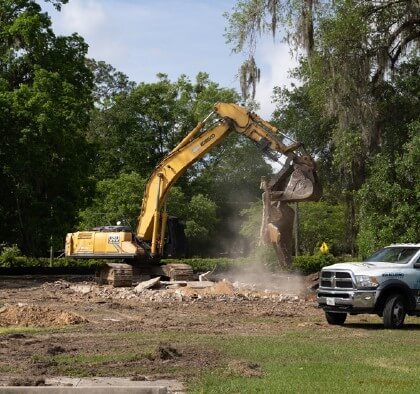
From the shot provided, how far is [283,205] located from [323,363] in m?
16.4

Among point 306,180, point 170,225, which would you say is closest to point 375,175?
point 306,180

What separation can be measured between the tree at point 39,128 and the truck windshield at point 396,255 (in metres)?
25.6

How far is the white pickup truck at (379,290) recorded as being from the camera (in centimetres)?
1889

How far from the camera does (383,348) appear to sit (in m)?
15.1

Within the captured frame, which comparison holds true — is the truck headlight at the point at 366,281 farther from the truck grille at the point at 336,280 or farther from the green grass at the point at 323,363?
the green grass at the point at 323,363

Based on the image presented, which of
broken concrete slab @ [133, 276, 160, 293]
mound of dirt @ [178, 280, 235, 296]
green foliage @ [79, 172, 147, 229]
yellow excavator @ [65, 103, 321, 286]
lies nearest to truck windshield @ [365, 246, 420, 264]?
mound of dirt @ [178, 280, 235, 296]

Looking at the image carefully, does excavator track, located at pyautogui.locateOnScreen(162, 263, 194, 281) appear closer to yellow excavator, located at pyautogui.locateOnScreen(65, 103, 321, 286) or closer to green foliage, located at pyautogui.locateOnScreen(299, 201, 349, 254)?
yellow excavator, located at pyautogui.locateOnScreen(65, 103, 321, 286)

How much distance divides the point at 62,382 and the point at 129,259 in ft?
75.0

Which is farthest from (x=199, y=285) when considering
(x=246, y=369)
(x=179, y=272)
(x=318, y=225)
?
(x=318, y=225)

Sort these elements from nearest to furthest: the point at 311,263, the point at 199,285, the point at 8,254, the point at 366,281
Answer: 1. the point at 366,281
2. the point at 199,285
3. the point at 311,263
4. the point at 8,254

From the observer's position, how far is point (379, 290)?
18844mm

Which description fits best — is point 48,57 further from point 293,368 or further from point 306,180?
point 293,368

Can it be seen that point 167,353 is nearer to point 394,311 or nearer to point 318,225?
point 394,311

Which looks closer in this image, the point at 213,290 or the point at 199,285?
the point at 213,290
